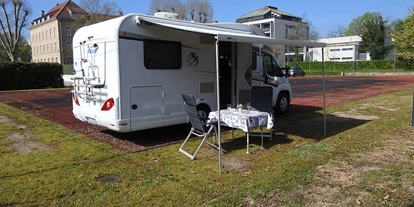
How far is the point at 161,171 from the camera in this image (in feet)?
15.8

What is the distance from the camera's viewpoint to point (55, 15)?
5831cm

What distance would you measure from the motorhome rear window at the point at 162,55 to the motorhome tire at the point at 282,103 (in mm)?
4206

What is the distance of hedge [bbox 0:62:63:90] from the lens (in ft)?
73.2

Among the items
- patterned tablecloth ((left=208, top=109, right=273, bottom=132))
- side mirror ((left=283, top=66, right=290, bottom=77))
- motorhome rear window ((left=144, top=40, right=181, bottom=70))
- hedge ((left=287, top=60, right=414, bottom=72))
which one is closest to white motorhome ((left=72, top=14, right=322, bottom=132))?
motorhome rear window ((left=144, top=40, right=181, bottom=70))

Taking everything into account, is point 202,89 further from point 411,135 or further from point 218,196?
point 411,135

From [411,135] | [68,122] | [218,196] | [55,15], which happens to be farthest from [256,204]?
[55,15]

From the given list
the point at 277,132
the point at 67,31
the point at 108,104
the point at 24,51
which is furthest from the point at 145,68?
the point at 24,51

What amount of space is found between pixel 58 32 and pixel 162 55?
58812mm

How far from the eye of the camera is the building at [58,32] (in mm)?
57344

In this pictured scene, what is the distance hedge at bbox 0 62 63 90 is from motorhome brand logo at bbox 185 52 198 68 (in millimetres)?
20426

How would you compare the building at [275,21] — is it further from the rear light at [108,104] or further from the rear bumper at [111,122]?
the rear light at [108,104]

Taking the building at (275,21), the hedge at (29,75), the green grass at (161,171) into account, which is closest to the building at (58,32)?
the hedge at (29,75)

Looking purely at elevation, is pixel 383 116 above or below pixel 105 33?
below

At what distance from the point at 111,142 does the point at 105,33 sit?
7.34 feet
